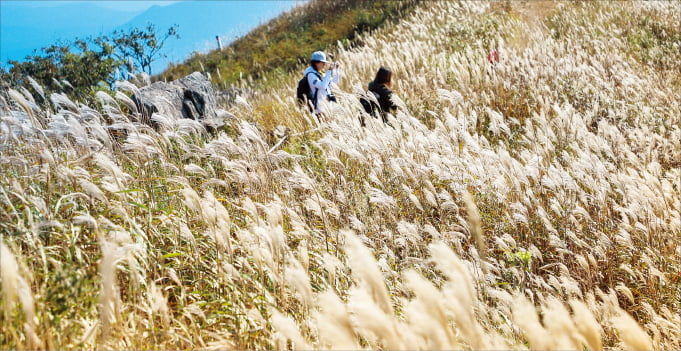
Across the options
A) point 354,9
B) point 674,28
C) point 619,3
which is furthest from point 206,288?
point 354,9

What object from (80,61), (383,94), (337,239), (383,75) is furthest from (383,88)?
(80,61)

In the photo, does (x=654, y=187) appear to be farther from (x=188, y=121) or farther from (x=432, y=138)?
(x=188, y=121)

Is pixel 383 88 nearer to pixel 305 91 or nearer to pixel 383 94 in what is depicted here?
pixel 383 94

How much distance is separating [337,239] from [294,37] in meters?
20.9

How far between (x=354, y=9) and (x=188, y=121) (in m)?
21.7

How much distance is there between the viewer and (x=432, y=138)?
4.50 m

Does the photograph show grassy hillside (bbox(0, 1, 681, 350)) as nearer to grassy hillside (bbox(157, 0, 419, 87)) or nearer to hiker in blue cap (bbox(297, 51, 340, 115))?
Result: hiker in blue cap (bbox(297, 51, 340, 115))

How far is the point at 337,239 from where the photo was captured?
2928 millimetres

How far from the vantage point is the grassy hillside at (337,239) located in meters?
1.62

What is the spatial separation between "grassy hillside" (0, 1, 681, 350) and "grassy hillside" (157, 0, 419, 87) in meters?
14.0

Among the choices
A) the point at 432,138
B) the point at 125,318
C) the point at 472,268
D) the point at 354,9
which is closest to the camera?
the point at 125,318

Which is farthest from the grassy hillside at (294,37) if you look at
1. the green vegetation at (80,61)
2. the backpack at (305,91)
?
the backpack at (305,91)

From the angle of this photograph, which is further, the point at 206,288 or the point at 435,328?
the point at 206,288

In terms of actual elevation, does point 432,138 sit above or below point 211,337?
above
